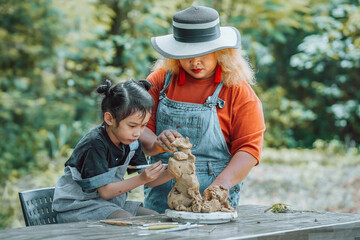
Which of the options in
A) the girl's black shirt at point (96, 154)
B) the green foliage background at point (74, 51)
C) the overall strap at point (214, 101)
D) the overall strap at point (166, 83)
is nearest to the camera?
the girl's black shirt at point (96, 154)

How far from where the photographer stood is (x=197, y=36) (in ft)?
8.86

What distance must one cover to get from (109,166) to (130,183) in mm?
220

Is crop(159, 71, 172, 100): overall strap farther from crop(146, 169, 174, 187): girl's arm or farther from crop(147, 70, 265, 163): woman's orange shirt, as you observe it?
crop(146, 169, 174, 187): girl's arm

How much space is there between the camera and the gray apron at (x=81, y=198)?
96.9 inches

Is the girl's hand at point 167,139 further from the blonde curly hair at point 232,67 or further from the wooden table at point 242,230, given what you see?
the blonde curly hair at point 232,67

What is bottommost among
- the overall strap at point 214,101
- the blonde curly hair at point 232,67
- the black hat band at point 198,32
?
the overall strap at point 214,101

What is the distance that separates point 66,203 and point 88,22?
706cm

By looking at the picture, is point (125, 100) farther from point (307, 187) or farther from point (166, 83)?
point (307, 187)

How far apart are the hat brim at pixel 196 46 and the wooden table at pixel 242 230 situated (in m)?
0.88

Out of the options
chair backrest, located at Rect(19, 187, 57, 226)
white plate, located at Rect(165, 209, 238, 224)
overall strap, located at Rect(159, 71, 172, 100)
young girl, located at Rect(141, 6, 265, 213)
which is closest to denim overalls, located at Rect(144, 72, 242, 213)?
young girl, located at Rect(141, 6, 265, 213)

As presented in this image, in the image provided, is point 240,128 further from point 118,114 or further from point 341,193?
point 341,193

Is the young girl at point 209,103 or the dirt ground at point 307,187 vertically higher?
the young girl at point 209,103

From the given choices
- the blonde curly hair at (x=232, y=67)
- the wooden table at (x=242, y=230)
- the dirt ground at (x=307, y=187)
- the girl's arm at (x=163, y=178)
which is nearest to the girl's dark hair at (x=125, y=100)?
the girl's arm at (x=163, y=178)

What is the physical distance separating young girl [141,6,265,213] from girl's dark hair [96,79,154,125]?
0.70ft
